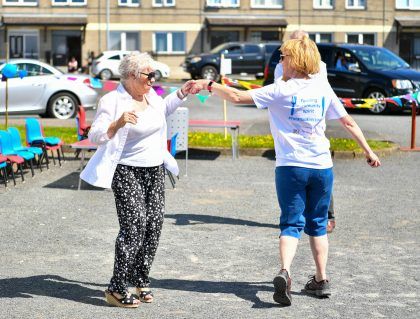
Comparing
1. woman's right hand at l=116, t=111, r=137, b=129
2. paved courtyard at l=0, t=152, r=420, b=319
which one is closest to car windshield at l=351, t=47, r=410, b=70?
paved courtyard at l=0, t=152, r=420, b=319

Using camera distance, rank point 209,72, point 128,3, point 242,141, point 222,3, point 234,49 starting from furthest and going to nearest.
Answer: point 222,3, point 128,3, point 234,49, point 209,72, point 242,141

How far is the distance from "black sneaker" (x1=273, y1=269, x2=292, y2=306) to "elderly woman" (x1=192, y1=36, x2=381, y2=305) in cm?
2

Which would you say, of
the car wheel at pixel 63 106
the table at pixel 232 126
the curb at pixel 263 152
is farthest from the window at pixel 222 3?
the curb at pixel 263 152

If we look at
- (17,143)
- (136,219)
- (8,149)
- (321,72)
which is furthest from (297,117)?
(17,143)

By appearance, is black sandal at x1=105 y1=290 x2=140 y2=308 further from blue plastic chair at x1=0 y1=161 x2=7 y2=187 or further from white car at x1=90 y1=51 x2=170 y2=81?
white car at x1=90 y1=51 x2=170 y2=81

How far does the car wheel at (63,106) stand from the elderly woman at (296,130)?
698 inches

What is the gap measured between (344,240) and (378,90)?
18.5 m

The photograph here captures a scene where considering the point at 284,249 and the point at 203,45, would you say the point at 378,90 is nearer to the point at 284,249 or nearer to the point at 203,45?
the point at 284,249

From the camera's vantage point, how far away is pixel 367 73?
93.6ft

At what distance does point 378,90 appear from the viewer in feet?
92.9

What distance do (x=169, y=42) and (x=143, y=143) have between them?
5970 cm

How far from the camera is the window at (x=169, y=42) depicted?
66875mm

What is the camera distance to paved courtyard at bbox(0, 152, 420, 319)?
756 centimetres

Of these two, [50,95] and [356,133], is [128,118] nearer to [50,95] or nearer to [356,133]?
[356,133]
